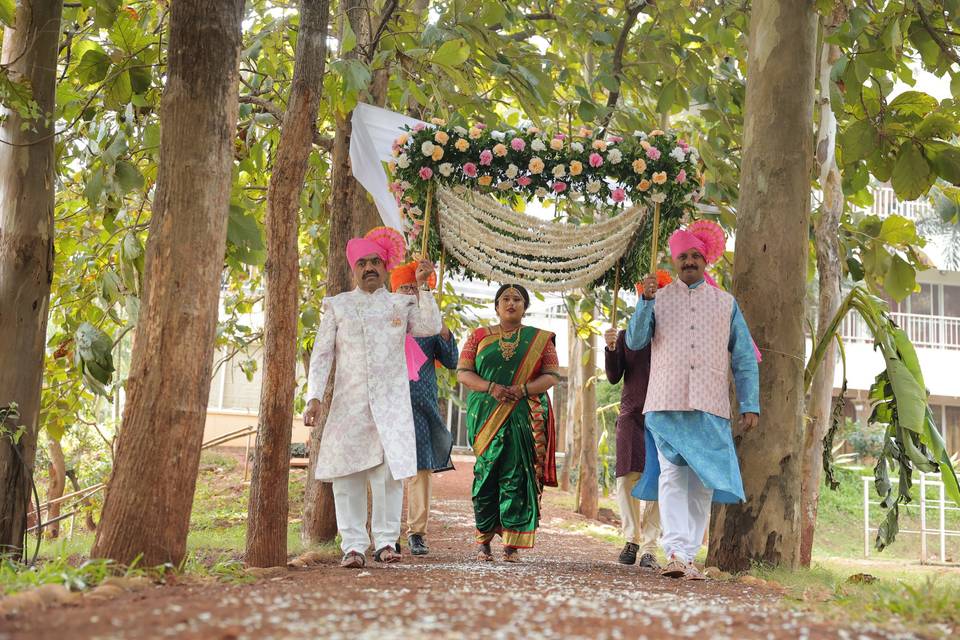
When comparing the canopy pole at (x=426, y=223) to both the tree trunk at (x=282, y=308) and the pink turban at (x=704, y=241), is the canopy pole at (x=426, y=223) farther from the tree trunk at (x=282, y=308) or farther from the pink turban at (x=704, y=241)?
the pink turban at (x=704, y=241)

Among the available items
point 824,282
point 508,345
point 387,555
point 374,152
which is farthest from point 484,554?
point 824,282

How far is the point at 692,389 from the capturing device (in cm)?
575

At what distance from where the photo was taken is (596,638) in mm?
2988

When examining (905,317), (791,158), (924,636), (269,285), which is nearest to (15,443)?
(269,285)

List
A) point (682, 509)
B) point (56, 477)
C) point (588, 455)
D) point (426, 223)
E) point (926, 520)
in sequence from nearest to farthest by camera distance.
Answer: point (682, 509), point (426, 223), point (588, 455), point (56, 477), point (926, 520)

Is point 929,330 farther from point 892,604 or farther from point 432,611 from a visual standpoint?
point 432,611

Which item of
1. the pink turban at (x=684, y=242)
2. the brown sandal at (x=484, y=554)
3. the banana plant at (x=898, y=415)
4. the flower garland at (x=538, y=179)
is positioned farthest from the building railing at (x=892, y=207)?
the brown sandal at (x=484, y=554)

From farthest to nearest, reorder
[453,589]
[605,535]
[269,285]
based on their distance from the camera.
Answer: [605,535]
[269,285]
[453,589]

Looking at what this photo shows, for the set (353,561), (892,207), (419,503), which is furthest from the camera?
(892,207)

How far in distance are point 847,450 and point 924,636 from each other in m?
21.4

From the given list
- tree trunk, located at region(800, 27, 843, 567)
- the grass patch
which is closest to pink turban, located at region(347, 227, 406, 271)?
the grass patch

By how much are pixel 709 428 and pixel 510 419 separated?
1.62 metres

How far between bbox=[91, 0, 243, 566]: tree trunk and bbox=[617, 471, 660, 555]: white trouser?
3.43 m

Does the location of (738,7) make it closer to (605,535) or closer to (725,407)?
(725,407)
